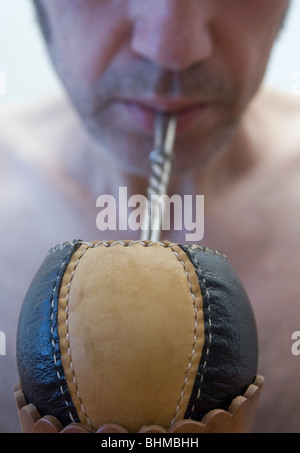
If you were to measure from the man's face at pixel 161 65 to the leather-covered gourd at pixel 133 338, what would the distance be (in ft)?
1.15

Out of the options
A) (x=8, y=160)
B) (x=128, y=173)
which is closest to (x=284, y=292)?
(x=128, y=173)

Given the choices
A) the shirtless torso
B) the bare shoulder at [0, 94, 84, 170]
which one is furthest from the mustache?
the bare shoulder at [0, 94, 84, 170]

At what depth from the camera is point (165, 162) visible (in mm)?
701

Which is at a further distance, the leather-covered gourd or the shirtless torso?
the shirtless torso

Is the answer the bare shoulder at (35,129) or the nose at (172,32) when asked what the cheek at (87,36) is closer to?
the nose at (172,32)

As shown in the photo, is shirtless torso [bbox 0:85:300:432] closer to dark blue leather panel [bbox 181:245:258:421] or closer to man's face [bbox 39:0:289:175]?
man's face [bbox 39:0:289:175]

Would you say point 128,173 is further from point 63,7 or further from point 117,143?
point 63,7

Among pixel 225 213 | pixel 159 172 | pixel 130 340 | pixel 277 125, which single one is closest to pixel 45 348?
pixel 130 340

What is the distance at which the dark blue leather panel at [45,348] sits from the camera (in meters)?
0.36

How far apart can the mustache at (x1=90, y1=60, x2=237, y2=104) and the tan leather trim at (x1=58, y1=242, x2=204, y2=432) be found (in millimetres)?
389

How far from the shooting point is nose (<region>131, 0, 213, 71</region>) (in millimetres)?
628

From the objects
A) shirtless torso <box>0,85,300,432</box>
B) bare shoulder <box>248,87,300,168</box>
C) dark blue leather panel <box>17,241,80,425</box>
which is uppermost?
bare shoulder <box>248,87,300,168</box>

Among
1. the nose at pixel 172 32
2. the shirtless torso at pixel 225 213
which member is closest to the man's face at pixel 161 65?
the nose at pixel 172 32
